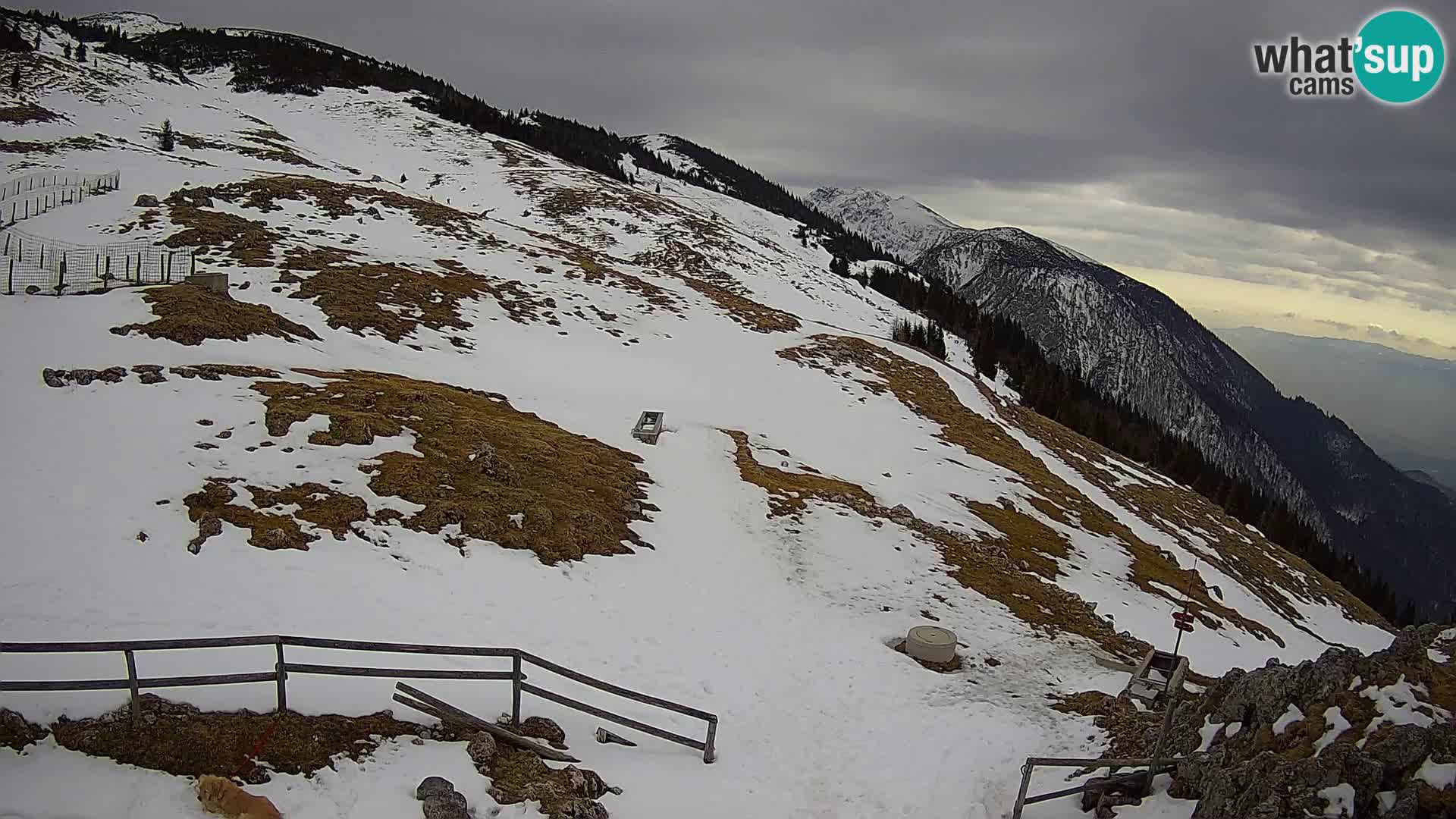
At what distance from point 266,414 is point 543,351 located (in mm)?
18305

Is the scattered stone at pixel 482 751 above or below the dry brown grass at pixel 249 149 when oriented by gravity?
below

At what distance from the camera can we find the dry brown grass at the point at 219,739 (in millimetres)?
7969

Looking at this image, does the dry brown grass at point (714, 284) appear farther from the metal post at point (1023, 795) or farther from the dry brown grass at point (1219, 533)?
the metal post at point (1023, 795)

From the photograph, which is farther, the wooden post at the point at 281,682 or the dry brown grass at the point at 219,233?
the dry brown grass at the point at 219,233

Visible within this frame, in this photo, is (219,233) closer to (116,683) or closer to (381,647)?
(116,683)

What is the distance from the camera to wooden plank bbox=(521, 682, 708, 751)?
33.9 feet

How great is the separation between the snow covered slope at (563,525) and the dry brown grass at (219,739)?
0.27 meters

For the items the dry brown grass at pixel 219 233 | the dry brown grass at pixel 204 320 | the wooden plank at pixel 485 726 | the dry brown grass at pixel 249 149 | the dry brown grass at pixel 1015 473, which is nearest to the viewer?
the wooden plank at pixel 485 726

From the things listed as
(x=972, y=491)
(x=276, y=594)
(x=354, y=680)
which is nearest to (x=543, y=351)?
(x=972, y=491)

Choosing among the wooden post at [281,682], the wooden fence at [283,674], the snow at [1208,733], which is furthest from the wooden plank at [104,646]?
the snow at [1208,733]

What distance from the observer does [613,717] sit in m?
10.7

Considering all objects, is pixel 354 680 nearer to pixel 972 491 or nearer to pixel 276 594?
pixel 276 594

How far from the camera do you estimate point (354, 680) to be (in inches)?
420

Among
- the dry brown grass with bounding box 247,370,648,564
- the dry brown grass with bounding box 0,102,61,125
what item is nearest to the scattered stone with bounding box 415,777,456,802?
the dry brown grass with bounding box 247,370,648,564
